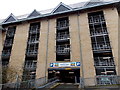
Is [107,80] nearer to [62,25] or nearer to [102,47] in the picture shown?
[102,47]

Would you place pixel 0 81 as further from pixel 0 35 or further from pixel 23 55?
pixel 0 35

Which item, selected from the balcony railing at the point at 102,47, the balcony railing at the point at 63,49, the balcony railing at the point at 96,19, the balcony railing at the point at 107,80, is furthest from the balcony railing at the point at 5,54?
the balcony railing at the point at 96,19

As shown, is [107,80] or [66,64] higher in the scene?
[66,64]

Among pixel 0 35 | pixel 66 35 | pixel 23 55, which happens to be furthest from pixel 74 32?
pixel 0 35

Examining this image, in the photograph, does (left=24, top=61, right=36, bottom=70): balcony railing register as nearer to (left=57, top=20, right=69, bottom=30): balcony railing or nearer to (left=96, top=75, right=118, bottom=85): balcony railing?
(left=57, top=20, right=69, bottom=30): balcony railing

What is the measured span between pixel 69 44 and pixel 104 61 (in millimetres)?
5236

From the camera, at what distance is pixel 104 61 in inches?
513

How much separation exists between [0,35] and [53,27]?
1102 cm

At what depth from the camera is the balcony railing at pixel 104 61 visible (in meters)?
12.5

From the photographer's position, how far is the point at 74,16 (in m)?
16.1

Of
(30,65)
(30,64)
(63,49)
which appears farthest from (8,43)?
(63,49)

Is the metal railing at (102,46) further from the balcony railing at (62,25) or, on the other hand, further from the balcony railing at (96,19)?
the balcony railing at (62,25)

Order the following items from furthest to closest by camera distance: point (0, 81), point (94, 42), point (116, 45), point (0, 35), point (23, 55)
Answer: point (0, 35)
point (23, 55)
point (94, 42)
point (116, 45)
point (0, 81)

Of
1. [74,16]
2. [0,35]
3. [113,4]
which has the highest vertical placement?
[113,4]
